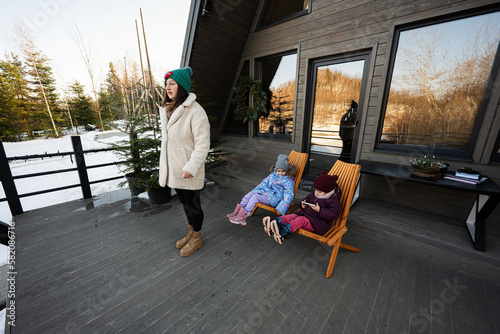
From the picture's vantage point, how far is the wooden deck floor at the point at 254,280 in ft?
4.20

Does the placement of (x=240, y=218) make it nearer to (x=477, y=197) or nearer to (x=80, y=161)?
(x=477, y=197)

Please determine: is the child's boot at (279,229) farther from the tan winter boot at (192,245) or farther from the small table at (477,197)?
the small table at (477,197)

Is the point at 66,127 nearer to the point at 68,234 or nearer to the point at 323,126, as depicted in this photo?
the point at 68,234

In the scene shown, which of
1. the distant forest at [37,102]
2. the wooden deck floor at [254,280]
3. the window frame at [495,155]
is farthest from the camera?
the distant forest at [37,102]

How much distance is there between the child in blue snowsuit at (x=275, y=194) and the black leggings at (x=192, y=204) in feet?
1.54

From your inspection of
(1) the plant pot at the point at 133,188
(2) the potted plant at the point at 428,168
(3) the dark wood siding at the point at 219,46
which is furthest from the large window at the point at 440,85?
(1) the plant pot at the point at 133,188

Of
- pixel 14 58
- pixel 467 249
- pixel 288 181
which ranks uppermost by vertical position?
pixel 14 58

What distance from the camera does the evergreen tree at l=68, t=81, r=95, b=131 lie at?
12977mm

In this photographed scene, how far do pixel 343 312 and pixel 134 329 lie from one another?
4.76ft

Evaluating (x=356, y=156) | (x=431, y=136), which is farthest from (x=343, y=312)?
(x=431, y=136)

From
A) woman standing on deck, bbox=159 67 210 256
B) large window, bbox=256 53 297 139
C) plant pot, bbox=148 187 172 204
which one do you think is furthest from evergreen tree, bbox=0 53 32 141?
woman standing on deck, bbox=159 67 210 256

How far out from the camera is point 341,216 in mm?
1912

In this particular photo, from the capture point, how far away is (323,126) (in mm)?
4688

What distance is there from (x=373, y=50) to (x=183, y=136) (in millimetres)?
2802
